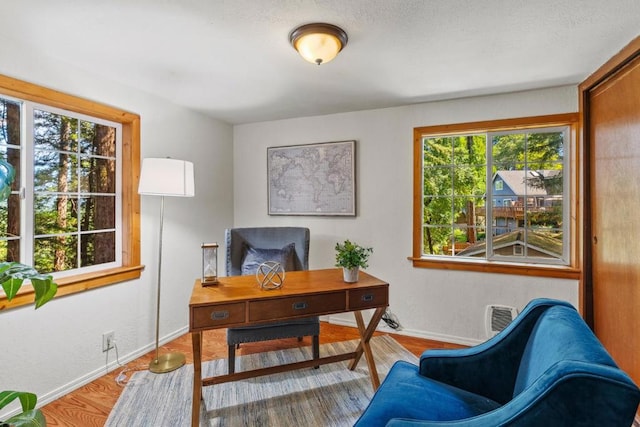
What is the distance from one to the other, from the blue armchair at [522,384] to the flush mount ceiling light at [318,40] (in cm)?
167

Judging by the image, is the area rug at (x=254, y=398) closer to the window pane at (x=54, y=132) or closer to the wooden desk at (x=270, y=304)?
the wooden desk at (x=270, y=304)

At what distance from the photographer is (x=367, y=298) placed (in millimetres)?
1978

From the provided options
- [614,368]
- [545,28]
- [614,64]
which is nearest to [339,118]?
[545,28]

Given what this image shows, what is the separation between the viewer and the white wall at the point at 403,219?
2711mm

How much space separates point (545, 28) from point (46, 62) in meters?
3.02

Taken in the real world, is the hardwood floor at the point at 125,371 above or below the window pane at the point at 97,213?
below

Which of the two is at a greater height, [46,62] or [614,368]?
[46,62]

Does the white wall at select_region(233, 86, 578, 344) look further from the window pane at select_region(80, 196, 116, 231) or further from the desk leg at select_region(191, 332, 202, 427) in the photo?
the desk leg at select_region(191, 332, 202, 427)

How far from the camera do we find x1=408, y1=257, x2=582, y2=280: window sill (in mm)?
2572

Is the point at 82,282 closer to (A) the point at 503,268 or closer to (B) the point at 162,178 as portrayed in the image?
(B) the point at 162,178

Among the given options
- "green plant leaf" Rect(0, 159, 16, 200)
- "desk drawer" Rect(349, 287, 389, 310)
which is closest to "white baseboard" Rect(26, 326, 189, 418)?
"green plant leaf" Rect(0, 159, 16, 200)

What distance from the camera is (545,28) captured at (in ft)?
5.67

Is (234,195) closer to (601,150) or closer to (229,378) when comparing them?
(229,378)

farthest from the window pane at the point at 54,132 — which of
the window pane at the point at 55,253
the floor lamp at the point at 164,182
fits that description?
the window pane at the point at 55,253
